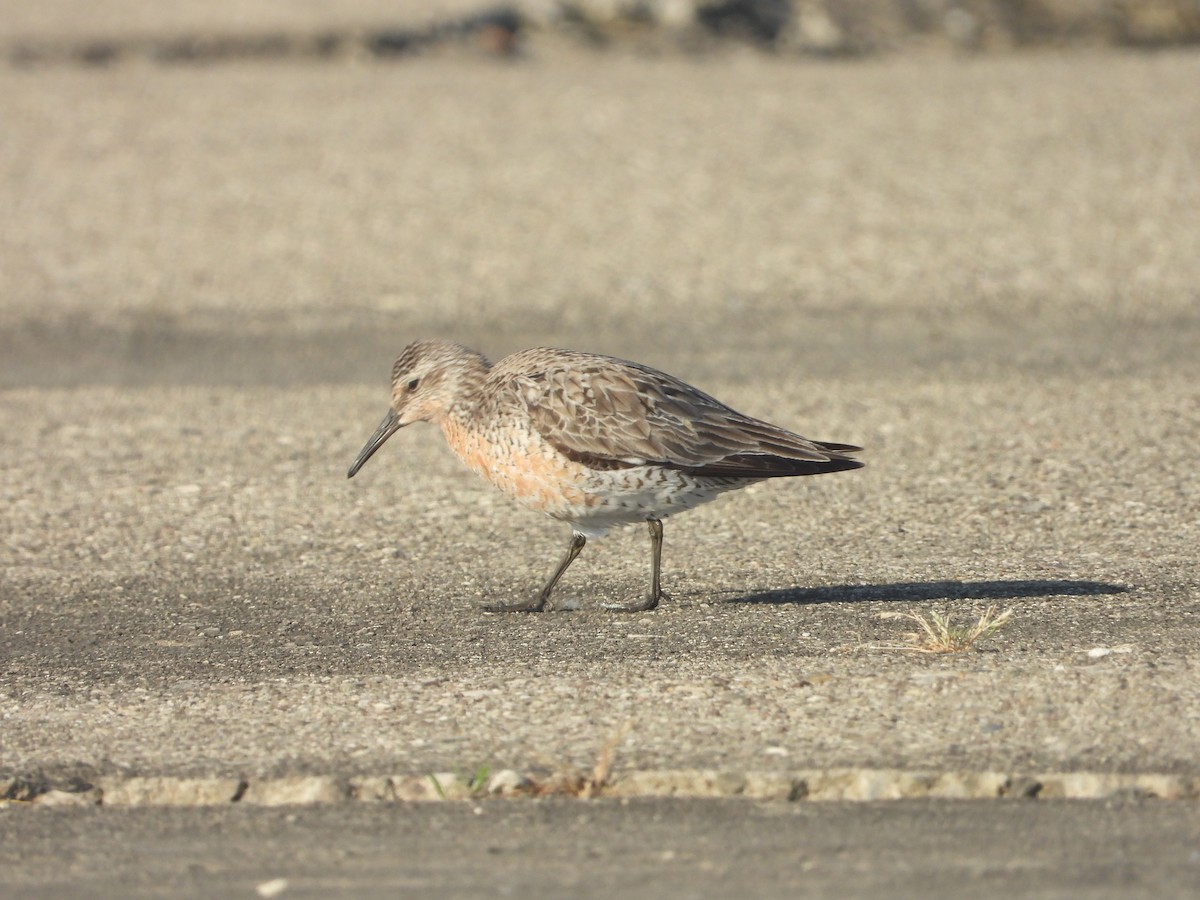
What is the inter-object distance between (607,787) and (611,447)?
1.93 m

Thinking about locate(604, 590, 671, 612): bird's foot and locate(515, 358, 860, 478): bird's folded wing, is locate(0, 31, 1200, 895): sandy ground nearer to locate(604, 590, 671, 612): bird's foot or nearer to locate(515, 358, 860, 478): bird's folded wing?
locate(604, 590, 671, 612): bird's foot

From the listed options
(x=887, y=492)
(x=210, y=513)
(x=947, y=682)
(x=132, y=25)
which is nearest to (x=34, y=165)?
(x=132, y=25)

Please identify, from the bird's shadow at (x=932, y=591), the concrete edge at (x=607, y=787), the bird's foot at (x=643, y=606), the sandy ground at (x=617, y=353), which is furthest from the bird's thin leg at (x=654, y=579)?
the concrete edge at (x=607, y=787)

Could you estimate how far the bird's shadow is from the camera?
725 centimetres

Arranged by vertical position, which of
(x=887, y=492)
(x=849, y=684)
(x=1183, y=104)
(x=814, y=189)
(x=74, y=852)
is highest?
(x=1183, y=104)

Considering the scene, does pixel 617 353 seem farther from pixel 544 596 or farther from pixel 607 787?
pixel 607 787

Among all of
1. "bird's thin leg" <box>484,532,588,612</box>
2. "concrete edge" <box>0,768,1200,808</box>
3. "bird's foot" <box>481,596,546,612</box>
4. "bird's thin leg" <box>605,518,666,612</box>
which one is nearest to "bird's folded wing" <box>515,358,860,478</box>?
"bird's thin leg" <box>605,518,666,612</box>

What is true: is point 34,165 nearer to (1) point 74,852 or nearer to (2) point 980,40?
(2) point 980,40

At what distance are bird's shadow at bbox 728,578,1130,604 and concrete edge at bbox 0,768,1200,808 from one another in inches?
75.7

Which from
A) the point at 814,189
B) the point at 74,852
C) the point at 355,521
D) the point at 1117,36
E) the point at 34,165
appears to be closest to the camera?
the point at 74,852

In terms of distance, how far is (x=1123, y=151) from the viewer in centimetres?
1603

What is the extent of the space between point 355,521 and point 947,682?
3.87 m

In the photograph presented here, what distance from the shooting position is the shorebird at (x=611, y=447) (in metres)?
6.98

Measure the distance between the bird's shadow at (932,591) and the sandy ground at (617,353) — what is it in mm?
27
